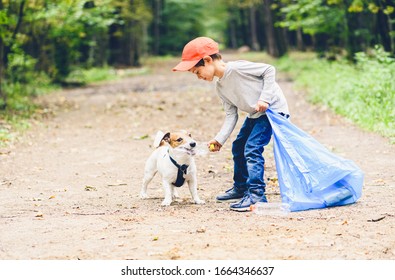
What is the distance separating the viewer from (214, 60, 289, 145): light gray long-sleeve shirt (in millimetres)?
6191

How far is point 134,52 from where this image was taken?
3734 centimetres

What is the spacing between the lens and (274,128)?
6.26 metres

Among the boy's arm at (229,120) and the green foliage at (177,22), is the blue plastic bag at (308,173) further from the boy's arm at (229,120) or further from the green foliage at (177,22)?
the green foliage at (177,22)

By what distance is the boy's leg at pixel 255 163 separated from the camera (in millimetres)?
6340

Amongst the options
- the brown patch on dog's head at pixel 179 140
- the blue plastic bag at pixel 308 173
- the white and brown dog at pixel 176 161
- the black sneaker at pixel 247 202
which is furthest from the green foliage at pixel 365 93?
the brown patch on dog's head at pixel 179 140

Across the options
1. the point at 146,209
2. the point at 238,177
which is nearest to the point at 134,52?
the point at 238,177

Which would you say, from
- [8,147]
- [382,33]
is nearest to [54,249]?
[8,147]

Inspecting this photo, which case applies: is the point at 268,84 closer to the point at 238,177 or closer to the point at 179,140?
the point at 179,140

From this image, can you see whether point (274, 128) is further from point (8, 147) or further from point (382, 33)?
point (382, 33)

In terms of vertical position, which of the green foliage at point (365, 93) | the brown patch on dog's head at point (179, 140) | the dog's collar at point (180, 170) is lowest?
the green foliage at point (365, 93)

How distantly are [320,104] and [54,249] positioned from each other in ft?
39.2

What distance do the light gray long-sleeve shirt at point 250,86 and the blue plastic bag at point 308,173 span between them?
17 centimetres

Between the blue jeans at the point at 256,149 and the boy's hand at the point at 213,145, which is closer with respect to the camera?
the blue jeans at the point at 256,149

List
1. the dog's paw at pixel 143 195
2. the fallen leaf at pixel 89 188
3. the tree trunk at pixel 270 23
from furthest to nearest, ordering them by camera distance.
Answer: the tree trunk at pixel 270 23
the fallen leaf at pixel 89 188
the dog's paw at pixel 143 195
